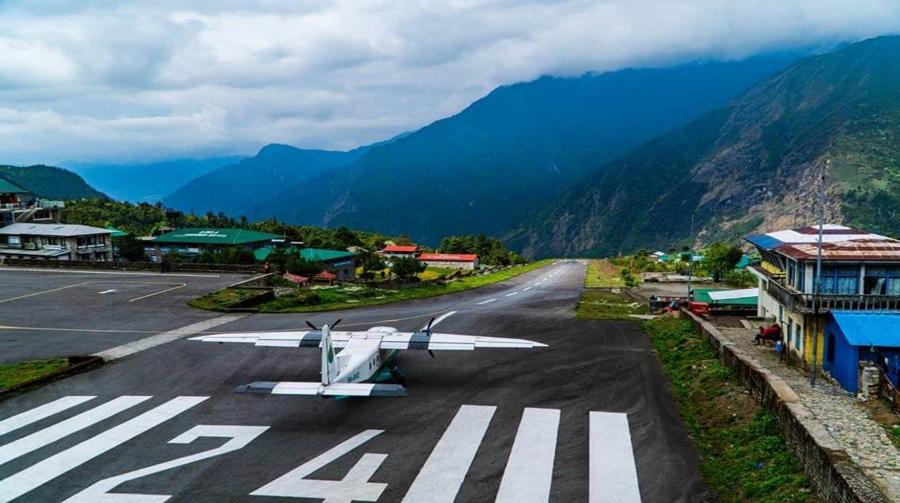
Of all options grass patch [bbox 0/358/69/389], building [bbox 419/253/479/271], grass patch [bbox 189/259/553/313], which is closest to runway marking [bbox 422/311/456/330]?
grass patch [bbox 189/259/553/313]

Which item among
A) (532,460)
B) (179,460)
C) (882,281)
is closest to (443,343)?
(532,460)

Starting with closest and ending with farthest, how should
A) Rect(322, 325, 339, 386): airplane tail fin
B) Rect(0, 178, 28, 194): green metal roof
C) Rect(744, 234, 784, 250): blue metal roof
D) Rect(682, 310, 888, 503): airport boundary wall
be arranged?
Rect(682, 310, 888, 503): airport boundary wall → Rect(322, 325, 339, 386): airplane tail fin → Rect(744, 234, 784, 250): blue metal roof → Rect(0, 178, 28, 194): green metal roof

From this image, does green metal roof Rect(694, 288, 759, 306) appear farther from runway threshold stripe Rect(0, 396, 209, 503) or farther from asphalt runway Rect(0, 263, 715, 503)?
runway threshold stripe Rect(0, 396, 209, 503)

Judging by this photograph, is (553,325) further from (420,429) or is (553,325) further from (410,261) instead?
(410,261)

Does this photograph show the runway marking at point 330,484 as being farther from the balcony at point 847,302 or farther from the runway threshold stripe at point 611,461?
the balcony at point 847,302

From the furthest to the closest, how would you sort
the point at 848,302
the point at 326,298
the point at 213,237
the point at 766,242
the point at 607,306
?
the point at 213,237, the point at 326,298, the point at 607,306, the point at 766,242, the point at 848,302

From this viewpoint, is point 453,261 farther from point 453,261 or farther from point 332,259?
point 332,259

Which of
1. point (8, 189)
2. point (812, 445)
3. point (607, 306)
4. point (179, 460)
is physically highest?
point (8, 189)
